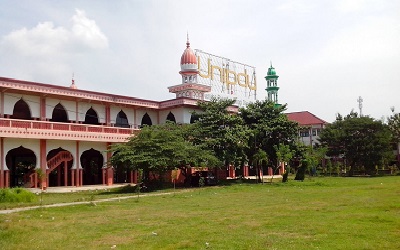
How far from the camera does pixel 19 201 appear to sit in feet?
62.3

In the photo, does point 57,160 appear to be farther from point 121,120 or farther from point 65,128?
point 121,120

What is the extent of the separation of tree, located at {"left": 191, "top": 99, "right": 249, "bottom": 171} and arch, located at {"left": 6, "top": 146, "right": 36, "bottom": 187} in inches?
476

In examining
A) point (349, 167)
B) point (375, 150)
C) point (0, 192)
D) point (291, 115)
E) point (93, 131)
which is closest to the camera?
point (0, 192)

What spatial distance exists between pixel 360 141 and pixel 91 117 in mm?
27657

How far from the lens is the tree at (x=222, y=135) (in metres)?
30.4

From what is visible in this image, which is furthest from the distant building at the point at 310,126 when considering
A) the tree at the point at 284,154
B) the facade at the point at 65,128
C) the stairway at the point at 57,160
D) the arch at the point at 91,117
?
the stairway at the point at 57,160

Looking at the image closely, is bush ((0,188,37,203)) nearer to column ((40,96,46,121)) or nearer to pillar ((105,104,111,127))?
column ((40,96,46,121))

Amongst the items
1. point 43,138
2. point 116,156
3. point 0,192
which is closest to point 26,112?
point 43,138

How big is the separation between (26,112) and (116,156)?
9674 mm

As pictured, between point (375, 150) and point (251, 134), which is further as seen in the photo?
point (375, 150)

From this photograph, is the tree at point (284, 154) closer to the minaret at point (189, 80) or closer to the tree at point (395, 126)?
the minaret at point (189, 80)

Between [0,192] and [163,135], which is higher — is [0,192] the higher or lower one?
the lower one

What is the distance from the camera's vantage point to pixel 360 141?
45.6m

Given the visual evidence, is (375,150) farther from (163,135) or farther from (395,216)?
(395,216)
